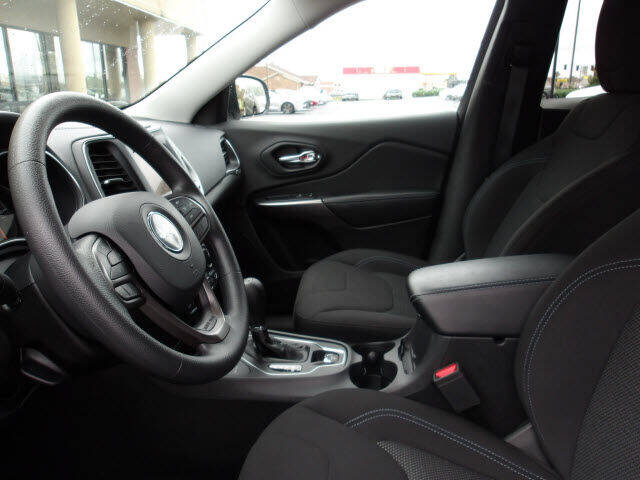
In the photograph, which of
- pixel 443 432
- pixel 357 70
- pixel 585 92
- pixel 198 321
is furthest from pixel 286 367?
pixel 357 70

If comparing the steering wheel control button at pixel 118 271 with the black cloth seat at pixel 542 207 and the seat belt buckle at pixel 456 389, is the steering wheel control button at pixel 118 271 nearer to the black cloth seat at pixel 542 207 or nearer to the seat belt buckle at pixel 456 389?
the seat belt buckle at pixel 456 389

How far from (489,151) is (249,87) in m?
Answer: 0.96

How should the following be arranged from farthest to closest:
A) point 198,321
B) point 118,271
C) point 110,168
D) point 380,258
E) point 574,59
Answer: point 380,258
point 574,59
point 110,168
point 198,321
point 118,271

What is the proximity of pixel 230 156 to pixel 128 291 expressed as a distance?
1469mm

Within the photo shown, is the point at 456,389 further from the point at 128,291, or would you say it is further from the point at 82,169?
the point at 82,169

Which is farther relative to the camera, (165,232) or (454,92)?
(454,92)

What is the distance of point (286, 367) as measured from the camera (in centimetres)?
134

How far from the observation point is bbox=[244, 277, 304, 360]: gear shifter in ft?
4.49

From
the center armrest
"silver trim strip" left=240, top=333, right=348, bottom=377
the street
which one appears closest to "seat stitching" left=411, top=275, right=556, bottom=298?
the center armrest

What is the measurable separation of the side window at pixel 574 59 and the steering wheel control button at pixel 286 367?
112 cm

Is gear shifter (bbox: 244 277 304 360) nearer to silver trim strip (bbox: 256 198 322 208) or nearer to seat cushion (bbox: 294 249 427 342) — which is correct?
seat cushion (bbox: 294 249 427 342)

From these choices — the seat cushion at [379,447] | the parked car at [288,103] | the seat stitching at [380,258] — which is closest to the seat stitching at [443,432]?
the seat cushion at [379,447]

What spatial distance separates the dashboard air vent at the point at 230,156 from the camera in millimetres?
2176

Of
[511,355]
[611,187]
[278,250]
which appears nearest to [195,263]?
[511,355]
